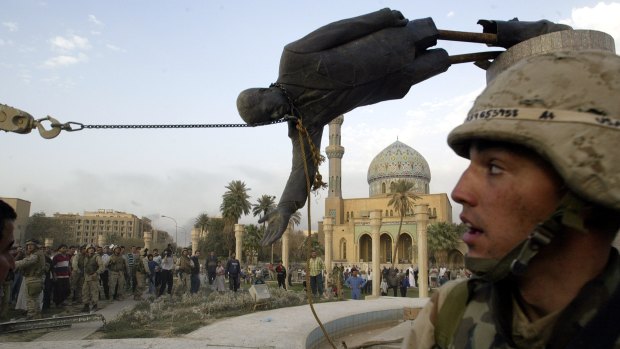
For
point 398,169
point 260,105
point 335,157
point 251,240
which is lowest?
point 251,240

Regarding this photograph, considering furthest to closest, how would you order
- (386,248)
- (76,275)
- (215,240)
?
(215,240), (386,248), (76,275)

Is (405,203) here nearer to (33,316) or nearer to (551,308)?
(33,316)

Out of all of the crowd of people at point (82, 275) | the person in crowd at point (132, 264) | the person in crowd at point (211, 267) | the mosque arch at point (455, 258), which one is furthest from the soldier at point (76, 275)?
the mosque arch at point (455, 258)

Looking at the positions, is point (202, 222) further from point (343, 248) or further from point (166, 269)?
point (166, 269)

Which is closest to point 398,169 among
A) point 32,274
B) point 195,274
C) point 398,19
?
point 195,274

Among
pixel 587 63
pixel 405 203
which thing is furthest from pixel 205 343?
pixel 405 203

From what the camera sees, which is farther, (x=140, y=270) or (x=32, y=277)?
(x=140, y=270)

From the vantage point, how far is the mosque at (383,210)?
Answer: 58469 mm

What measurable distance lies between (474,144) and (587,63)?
429mm

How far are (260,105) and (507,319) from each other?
2.36 m

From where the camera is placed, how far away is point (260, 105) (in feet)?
11.2

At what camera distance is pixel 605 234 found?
56.9 inches

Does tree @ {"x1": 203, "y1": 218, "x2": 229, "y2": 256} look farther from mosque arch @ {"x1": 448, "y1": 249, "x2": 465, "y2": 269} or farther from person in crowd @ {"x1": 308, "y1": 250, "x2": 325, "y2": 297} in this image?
person in crowd @ {"x1": 308, "y1": 250, "x2": 325, "y2": 297}

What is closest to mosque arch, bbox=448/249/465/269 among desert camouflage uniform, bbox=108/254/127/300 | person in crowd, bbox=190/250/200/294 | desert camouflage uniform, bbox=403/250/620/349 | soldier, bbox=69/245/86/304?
person in crowd, bbox=190/250/200/294
